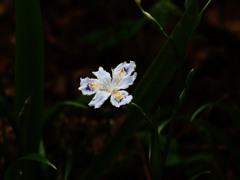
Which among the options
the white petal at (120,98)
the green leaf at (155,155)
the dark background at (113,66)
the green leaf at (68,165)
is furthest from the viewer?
the dark background at (113,66)

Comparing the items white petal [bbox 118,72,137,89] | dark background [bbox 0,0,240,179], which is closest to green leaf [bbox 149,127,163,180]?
white petal [bbox 118,72,137,89]

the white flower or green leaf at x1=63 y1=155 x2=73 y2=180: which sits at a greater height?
the white flower

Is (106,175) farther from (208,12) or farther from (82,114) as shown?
(208,12)

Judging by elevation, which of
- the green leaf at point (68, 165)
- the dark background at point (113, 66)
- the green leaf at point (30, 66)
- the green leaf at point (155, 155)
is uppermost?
the green leaf at point (30, 66)

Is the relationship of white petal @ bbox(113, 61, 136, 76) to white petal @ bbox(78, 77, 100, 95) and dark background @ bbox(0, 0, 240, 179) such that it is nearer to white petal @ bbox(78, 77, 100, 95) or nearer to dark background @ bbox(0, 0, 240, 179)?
white petal @ bbox(78, 77, 100, 95)

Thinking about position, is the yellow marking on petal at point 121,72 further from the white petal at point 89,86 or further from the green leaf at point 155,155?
the green leaf at point 155,155

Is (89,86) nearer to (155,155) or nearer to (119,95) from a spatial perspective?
(119,95)

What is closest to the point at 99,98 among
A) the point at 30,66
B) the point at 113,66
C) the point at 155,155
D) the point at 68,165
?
the point at 155,155

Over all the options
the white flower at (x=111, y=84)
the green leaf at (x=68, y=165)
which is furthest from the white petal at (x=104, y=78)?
the green leaf at (x=68, y=165)

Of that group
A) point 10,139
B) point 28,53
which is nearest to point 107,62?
point 10,139
